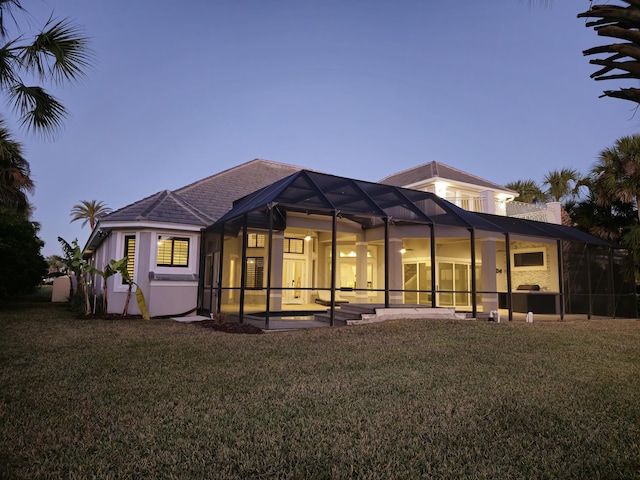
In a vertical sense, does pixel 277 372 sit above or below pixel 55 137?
below

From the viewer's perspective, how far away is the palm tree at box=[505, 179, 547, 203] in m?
29.2

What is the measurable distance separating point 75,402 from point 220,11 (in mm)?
17238

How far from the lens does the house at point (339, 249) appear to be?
12055 mm

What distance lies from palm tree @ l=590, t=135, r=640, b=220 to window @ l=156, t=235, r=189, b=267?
59.3 ft

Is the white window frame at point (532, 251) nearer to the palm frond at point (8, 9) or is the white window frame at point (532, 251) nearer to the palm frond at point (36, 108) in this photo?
the palm frond at point (36, 108)

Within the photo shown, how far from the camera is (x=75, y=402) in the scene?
13.4 feet

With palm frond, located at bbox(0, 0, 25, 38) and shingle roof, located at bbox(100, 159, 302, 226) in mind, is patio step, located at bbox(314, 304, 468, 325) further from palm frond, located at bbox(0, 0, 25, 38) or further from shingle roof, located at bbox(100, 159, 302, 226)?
palm frond, located at bbox(0, 0, 25, 38)

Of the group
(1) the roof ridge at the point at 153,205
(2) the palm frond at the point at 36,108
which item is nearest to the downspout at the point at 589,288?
(1) the roof ridge at the point at 153,205

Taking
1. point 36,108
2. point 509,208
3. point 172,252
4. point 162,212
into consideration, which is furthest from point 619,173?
point 36,108

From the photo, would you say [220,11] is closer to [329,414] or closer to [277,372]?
[277,372]

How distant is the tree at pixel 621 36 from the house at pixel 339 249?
8438mm

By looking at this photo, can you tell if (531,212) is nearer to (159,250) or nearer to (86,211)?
(159,250)

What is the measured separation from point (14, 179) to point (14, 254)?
11.3 feet

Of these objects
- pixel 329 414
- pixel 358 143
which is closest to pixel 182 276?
pixel 329 414
